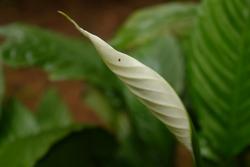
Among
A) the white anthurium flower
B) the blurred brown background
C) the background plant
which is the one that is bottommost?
the blurred brown background

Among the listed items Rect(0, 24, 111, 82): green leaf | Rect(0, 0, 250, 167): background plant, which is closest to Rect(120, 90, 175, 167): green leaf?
Rect(0, 0, 250, 167): background plant

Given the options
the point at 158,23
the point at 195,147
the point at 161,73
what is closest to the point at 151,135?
the point at 161,73

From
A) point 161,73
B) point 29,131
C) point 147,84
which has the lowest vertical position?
point 29,131

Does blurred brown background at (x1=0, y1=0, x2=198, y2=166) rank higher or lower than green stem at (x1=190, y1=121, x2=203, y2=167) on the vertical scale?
lower

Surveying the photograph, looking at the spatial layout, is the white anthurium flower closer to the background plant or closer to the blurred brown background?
the background plant

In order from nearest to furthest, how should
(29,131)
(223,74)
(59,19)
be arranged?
(223,74)
(29,131)
(59,19)

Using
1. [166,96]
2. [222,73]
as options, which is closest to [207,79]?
[222,73]

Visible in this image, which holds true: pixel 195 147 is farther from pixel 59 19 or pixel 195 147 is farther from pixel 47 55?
pixel 59 19
